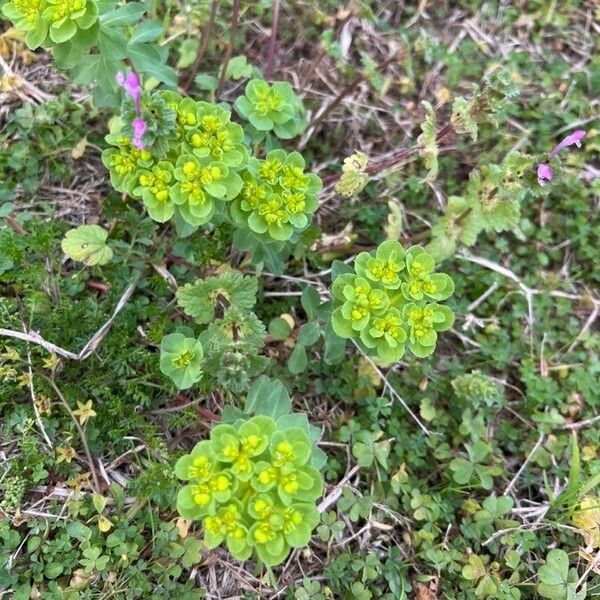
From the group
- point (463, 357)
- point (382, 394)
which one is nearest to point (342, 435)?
point (382, 394)

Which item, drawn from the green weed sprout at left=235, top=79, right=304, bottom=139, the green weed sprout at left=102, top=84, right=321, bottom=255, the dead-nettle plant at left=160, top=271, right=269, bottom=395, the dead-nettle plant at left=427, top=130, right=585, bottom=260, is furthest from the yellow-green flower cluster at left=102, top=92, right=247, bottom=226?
the dead-nettle plant at left=427, top=130, right=585, bottom=260

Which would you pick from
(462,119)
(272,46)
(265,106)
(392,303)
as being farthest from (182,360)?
(272,46)

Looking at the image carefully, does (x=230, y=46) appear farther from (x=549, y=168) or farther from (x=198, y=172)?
(x=549, y=168)

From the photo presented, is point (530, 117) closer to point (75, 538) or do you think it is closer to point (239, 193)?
point (239, 193)

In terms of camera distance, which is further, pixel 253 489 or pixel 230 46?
pixel 230 46

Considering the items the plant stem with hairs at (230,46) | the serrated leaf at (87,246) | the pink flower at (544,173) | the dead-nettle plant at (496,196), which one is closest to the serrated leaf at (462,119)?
the dead-nettle plant at (496,196)

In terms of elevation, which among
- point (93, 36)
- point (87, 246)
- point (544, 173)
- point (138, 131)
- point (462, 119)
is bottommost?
point (87, 246)

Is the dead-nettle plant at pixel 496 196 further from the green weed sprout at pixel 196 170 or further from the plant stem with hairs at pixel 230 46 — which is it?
the plant stem with hairs at pixel 230 46
